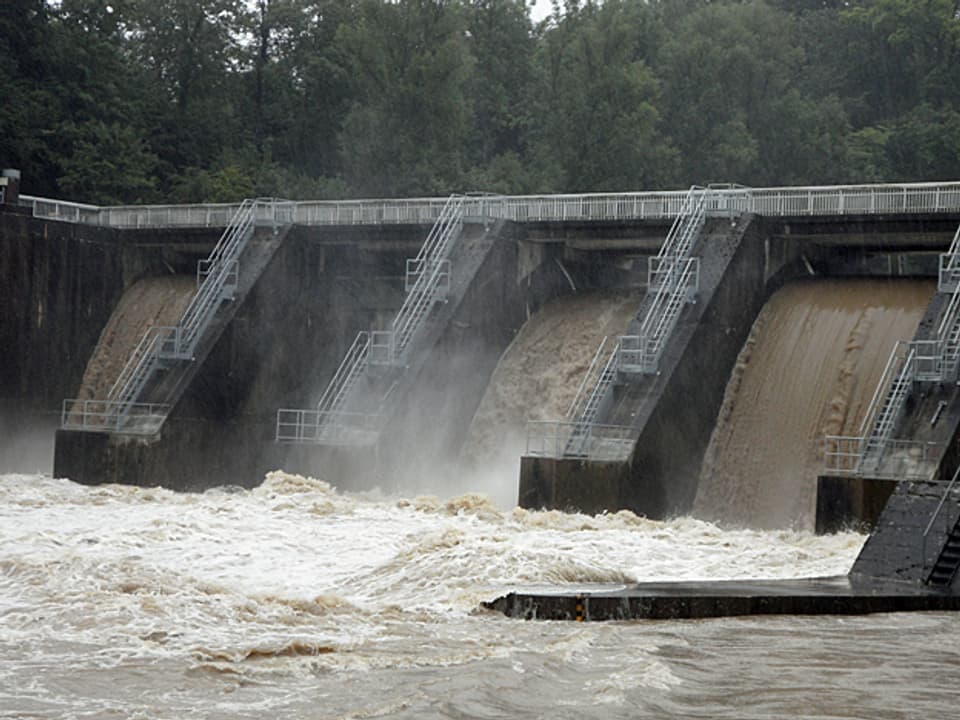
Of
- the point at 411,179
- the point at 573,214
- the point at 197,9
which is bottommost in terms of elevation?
the point at 573,214

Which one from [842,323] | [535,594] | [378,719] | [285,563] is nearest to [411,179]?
[842,323]

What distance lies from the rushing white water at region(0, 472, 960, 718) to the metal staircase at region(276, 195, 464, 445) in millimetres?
5580

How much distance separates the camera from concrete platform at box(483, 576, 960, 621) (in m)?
15.6

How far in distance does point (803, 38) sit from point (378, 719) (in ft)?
177

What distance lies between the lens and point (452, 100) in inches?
1984

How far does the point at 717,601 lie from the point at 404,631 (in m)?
3.23

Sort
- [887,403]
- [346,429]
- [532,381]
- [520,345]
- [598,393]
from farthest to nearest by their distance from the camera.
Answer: [520,345] → [532,381] → [346,429] → [598,393] → [887,403]

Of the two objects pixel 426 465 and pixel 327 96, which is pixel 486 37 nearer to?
pixel 327 96

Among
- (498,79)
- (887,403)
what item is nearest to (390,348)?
(887,403)

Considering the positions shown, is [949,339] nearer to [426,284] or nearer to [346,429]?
[426,284]

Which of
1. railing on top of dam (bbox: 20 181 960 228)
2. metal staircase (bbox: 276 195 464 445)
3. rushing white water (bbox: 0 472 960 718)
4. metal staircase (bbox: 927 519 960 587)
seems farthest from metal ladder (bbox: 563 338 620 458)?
metal staircase (bbox: 927 519 960 587)

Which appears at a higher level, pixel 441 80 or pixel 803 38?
pixel 803 38

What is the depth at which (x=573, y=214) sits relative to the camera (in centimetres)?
3109

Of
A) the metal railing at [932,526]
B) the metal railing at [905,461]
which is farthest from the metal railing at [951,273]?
the metal railing at [932,526]
